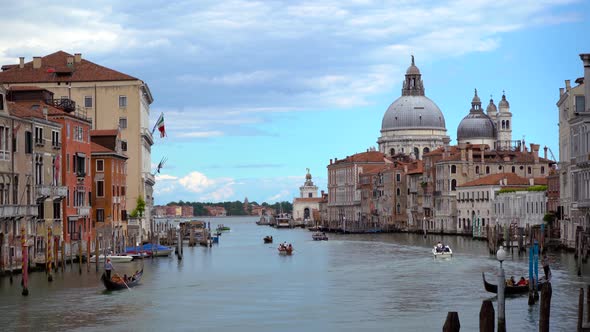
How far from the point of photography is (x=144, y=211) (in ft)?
217

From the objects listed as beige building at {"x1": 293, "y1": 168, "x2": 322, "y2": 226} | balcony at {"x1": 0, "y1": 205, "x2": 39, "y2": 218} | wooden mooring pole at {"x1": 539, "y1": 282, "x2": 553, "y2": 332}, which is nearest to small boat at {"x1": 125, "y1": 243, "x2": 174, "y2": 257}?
balcony at {"x1": 0, "y1": 205, "x2": 39, "y2": 218}

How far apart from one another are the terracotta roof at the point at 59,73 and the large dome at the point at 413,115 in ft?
266

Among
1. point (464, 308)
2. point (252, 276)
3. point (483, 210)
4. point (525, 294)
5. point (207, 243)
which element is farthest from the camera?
point (483, 210)

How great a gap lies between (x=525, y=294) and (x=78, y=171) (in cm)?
2174

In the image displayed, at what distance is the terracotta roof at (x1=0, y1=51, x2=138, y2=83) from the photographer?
61.8 metres

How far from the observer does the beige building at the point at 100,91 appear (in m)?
62.0

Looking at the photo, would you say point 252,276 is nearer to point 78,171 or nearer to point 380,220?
point 78,171

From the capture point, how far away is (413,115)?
141 meters

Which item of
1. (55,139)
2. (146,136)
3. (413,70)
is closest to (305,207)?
(413,70)

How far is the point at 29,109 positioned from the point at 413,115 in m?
102

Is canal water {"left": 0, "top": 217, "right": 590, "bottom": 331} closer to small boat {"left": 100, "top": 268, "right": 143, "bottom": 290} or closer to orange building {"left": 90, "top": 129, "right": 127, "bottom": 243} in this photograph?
small boat {"left": 100, "top": 268, "right": 143, "bottom": 290}

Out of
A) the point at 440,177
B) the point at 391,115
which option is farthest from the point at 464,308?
the point at 391,115

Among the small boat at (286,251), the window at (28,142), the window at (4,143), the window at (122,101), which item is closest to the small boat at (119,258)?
the window at (28,142)

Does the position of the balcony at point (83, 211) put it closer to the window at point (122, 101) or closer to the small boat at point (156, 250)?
the small boat at point (156, 250)
